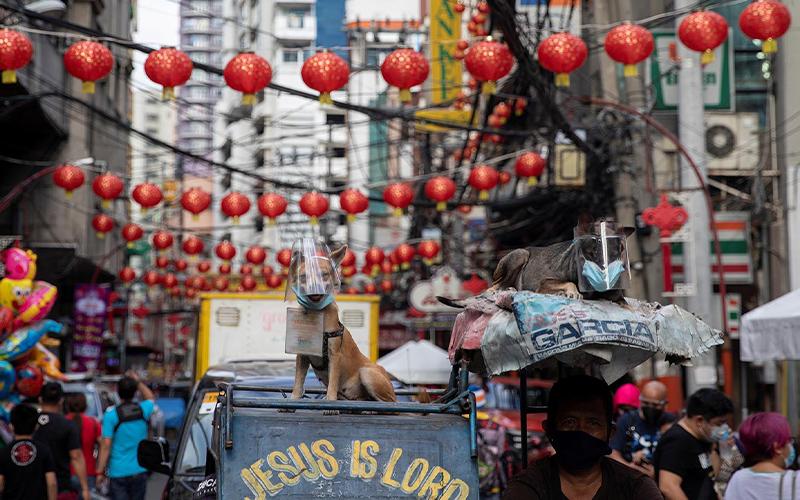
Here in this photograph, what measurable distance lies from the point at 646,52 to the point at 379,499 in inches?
341

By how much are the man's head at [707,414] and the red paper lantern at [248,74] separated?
6.76 meters

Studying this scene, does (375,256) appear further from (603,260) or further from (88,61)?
(603,260)

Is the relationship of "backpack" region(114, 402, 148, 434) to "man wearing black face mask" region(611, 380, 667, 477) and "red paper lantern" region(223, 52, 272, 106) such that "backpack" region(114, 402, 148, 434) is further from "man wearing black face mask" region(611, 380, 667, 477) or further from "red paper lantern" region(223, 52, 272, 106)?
"man wearing black face mask" region(611, 380, 667, 477)

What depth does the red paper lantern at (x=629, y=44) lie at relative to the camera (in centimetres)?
1253

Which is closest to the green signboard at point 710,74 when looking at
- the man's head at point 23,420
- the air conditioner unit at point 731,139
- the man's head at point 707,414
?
the air conditioner unit at point 731,139

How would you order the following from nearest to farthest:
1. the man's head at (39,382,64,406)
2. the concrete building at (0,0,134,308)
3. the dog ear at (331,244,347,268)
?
the dog ear at (331,244,347,268) → the man's head at (39,382,64,406) → the concrete building at (0,0,134,308)

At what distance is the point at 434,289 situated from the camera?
103 feet

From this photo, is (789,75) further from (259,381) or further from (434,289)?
(259,381)

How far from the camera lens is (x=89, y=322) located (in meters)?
32.6

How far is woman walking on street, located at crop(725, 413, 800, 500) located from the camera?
21.6 feet

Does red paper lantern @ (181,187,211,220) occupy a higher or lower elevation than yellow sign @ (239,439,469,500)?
higher

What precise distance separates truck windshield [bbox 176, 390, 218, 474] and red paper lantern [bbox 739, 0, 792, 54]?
21.5ft

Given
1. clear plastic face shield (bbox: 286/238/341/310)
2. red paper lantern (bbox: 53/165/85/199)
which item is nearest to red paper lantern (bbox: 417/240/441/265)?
red paper lantern (bbox: 53/165/85/199)

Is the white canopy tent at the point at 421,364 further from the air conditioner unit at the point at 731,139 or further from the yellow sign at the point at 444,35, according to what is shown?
the yellow sign at the point at 444,35
